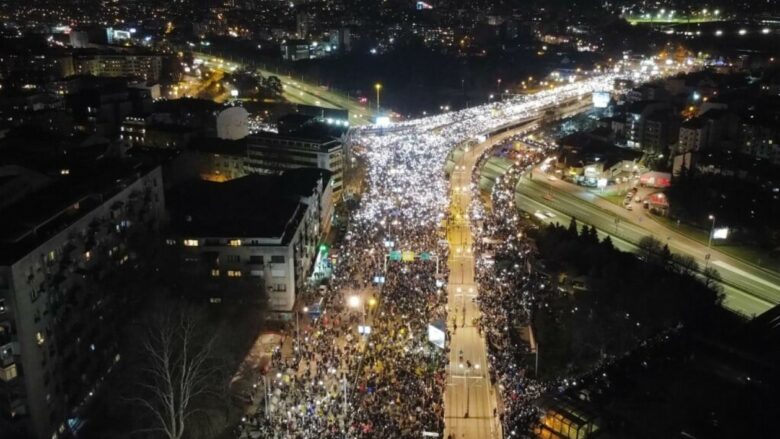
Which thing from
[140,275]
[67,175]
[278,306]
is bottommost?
[278,306]

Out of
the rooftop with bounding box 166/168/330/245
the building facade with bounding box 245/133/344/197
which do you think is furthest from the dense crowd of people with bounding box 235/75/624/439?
→ the rooftop with bounding box 166/168/330/245

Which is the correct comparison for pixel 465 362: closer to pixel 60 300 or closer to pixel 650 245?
pixel 60 300

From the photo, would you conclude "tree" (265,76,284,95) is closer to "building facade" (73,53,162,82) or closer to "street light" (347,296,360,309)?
"building facade" (73,53,162,82)

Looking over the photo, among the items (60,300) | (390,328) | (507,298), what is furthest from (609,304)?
(60,300)

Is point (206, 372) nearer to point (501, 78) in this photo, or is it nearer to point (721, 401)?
point (721, 401)

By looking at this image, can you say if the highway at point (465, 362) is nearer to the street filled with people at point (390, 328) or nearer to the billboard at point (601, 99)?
the street filled with people at point (390, 328)

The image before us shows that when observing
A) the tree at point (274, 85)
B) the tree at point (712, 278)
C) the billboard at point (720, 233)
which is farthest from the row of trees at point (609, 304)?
the tree at point (274, 85)

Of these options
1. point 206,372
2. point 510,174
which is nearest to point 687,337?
point 206,372

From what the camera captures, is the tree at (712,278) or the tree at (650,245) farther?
the tree at (650,245)
